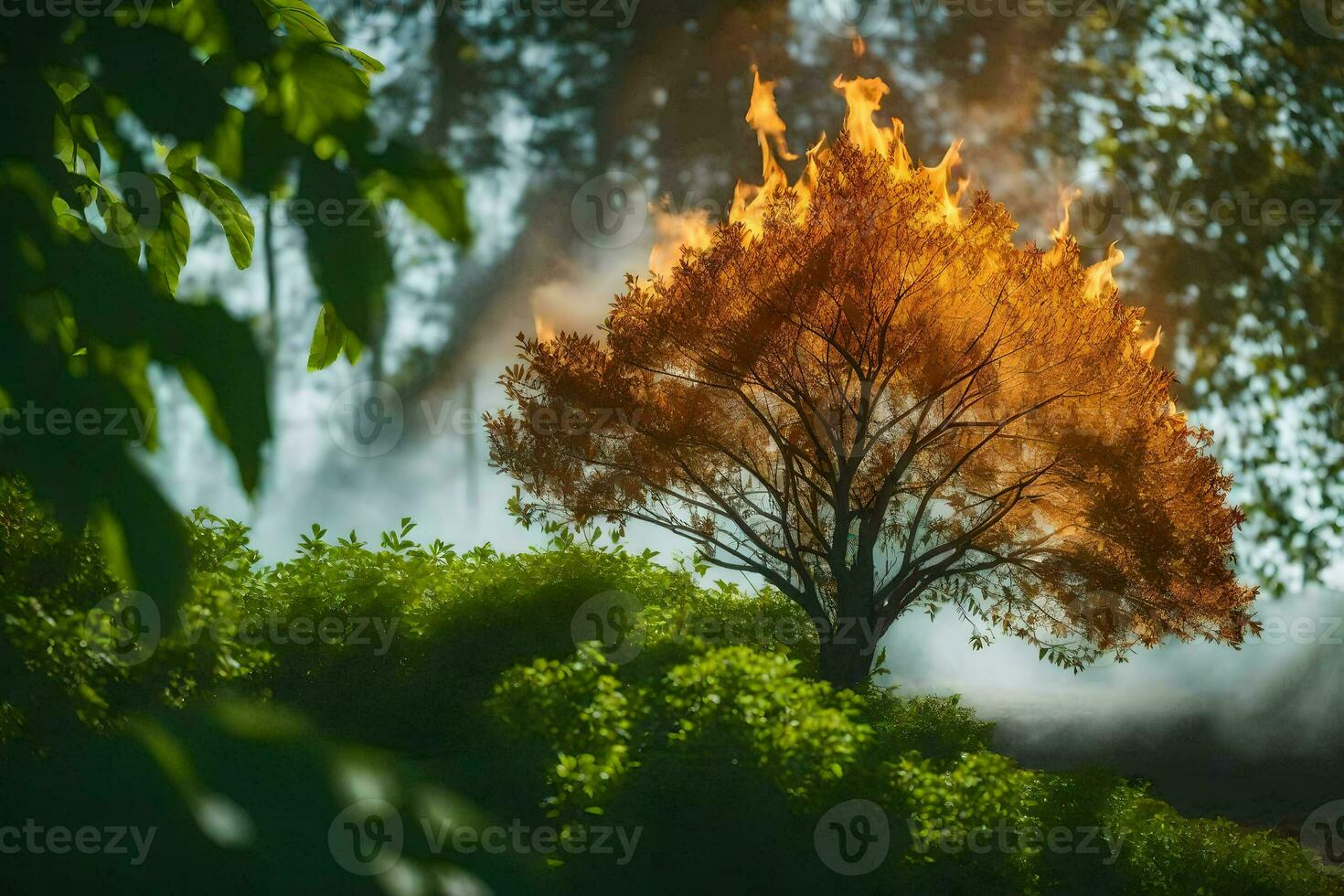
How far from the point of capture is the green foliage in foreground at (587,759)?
477cm

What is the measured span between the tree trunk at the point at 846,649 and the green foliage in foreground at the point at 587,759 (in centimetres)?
65

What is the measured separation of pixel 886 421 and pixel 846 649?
5.78 ft

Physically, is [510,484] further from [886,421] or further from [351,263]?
[351,263]

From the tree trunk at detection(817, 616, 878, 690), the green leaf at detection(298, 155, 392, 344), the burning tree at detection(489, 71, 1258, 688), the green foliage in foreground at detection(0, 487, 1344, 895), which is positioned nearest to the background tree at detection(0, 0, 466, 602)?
the green leaf at detection(298, 155, 392, 344)

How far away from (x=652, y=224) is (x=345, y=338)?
9308mm

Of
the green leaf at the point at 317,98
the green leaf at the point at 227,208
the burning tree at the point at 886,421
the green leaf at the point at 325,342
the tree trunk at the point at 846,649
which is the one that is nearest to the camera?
the green leaf at the point at 317,98

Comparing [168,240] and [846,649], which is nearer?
[168,240]

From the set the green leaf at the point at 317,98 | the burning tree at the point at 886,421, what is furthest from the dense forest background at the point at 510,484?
the burning tree at the point at 886,421

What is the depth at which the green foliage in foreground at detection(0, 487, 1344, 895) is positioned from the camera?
477cm

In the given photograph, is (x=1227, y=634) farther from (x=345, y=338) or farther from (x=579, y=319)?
(x=345, y=338)

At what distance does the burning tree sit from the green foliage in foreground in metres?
1.36

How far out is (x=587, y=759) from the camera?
203 inches

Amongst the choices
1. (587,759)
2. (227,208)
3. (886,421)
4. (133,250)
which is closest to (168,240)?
(227,208)

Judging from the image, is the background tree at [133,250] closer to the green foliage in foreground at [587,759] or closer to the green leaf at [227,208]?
the green leaf at [227,208]
